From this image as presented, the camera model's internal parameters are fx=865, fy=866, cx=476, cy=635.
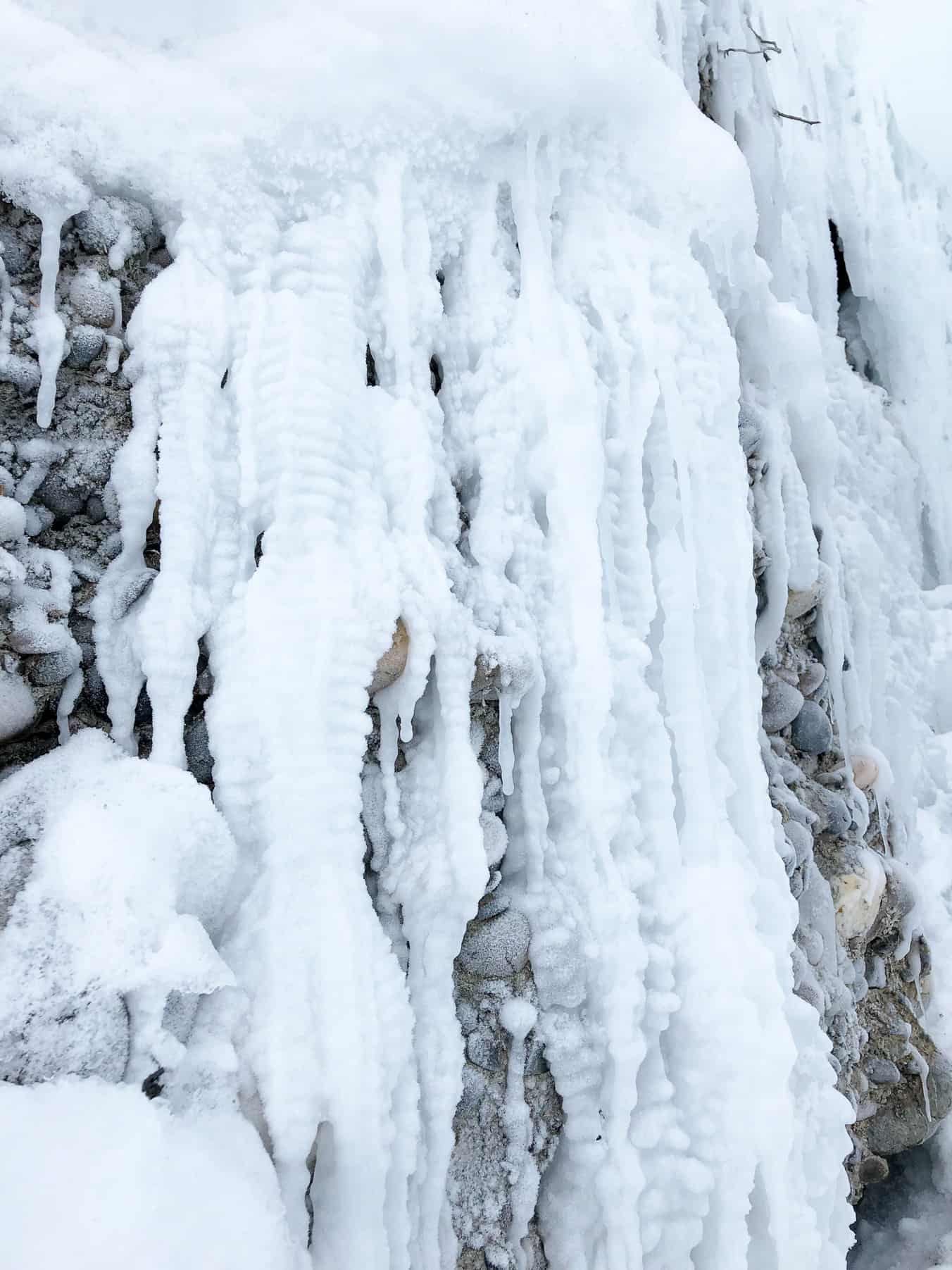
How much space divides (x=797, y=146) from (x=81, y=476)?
2.96 meters

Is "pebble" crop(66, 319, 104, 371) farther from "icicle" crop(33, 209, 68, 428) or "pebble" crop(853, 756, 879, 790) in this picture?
"pebble" crop(853, 756, 879, 790)

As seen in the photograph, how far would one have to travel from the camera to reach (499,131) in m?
1.54

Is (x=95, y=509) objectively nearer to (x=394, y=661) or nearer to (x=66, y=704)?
(x=66, y=704)

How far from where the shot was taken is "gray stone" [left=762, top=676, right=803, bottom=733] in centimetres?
202

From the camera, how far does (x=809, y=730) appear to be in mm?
2078

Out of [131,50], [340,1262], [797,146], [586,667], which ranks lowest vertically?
[340,1262]

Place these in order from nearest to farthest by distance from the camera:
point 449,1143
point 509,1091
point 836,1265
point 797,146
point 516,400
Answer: point 449,1143
point 509,1091
point 836,1265
point 516,400
point 797,146

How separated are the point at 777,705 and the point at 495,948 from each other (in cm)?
108

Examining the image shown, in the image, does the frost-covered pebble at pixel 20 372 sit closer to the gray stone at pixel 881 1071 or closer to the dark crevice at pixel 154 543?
the dark crevice at pixel 154 543

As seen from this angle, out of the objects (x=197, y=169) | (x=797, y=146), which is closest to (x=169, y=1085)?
(x=197, y=169)

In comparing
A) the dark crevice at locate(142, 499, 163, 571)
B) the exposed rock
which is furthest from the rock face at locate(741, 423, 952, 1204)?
the dark crevice at locate(142, 499, 163, 571)

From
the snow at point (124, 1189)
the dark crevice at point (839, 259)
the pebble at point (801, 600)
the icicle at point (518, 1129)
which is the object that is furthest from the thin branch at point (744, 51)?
the snow at point (124, 1189)

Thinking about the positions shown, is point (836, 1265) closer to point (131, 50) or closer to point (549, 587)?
point (549, 587)

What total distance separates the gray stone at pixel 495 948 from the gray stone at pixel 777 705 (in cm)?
100
